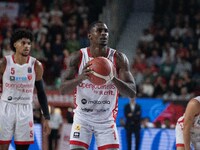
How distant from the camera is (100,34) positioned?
6.88 m

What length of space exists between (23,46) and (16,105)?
775 millimetres

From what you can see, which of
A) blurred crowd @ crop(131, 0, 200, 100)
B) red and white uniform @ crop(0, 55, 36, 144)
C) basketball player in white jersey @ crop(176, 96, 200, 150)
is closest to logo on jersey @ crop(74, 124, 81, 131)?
basketball player in white jersey @ crop(176, 96, 200, 150)

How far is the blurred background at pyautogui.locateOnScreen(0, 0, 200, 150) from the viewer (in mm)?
15750

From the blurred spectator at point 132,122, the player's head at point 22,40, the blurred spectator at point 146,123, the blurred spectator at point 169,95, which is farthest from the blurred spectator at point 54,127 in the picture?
the player's head at point 22,40

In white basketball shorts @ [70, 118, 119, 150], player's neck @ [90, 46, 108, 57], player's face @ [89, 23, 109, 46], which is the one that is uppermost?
player's face @ [89, 23, 109, 46]

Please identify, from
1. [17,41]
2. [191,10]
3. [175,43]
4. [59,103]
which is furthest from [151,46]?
Answer: [17,41]

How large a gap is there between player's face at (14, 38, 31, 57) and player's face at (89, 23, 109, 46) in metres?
1.40

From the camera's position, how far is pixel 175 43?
61.0 feet

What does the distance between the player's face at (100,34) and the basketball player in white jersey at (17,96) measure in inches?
56.3

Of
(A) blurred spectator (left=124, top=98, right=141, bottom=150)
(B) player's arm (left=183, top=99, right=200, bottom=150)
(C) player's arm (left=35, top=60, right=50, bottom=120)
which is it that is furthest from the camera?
(A) blurred spectator (left=124, top=98, right=141, bottom=150)

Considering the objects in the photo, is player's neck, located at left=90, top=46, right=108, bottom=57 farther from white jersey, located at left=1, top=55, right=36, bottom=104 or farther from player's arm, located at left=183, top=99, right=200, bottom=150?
white jersey, located at left=1, top=55, right=36, bottom=104

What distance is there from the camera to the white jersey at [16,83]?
8.00 metres

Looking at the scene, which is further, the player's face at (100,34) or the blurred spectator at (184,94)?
the blurred spectator at (184,94)

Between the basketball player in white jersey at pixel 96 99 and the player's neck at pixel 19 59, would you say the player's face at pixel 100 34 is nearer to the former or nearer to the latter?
the basketball player in white jersey at pixel 96 99
